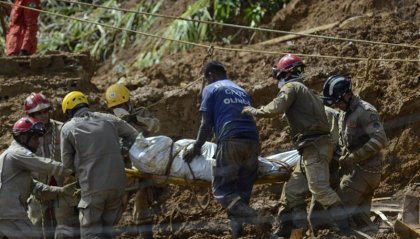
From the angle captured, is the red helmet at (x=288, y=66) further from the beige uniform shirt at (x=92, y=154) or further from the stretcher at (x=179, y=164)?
the beige uniform shirt at (x=92, y=154)

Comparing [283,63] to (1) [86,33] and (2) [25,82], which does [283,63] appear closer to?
(2) [25,82]

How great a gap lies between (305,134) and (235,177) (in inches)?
33.4

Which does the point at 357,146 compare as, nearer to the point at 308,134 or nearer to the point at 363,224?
the point at 308,134

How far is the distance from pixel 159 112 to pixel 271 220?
2.62m

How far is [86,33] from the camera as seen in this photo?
61.3 ft

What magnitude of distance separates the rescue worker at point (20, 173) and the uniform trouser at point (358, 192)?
2.90 m

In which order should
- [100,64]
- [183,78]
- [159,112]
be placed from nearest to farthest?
[159,112]
[183,78]
[100,64]

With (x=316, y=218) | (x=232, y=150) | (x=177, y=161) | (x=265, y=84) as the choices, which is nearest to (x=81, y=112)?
(x=177, y=161)

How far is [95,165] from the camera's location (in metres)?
11.2

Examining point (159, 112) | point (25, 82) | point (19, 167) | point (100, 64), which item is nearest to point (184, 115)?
point (159, 112)

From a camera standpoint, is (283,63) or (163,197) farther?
(163,197)

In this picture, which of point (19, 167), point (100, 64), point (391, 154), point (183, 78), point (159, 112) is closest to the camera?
point (19, 167)

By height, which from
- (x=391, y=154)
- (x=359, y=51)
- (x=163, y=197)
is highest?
(x=359, y=51)

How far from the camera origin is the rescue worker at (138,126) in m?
11.9
